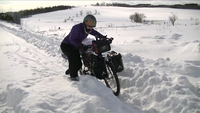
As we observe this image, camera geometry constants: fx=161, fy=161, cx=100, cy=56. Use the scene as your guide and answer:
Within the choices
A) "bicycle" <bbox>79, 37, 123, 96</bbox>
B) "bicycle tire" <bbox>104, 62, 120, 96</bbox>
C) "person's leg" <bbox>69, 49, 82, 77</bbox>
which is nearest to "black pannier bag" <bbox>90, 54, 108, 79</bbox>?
"bicycle" <bbox>79, 37, 123, 96</bbox>

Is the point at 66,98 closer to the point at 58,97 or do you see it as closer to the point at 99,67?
the point at 58,97

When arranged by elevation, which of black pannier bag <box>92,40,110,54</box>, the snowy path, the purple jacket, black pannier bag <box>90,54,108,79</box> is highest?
the purple jacket

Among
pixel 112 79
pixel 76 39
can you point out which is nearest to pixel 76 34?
pixel 76 39

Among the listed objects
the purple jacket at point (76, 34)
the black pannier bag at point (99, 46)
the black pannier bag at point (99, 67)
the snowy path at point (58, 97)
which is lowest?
the snowy path at point (58, 97)

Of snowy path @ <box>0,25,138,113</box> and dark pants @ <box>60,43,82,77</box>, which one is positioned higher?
dark pants @ <box>60,43,82,77</box>

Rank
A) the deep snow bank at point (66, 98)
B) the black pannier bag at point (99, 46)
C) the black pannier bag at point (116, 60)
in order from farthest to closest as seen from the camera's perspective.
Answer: the black pannier bag at point (116, 60), the black pannier bag at point (99, 46), the deep snow bank at point (66, 98)

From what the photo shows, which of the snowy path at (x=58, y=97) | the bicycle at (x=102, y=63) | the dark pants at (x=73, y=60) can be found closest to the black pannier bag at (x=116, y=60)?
the bicycle at (x=102, y=63)

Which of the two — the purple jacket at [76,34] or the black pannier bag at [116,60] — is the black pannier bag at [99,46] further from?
the purple jacket at [76,34]

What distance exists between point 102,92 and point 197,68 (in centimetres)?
296

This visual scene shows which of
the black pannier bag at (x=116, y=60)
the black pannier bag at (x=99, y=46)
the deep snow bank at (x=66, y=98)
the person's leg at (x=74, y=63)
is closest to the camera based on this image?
the deep snow bank at (x=66, y=98)

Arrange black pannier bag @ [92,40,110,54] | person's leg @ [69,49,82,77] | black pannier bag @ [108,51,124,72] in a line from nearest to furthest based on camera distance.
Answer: black pannier bag @ [92,40,110,54] → black pannier bag @ [108,51,124,72] → person's leg @ [69,49,82,77]

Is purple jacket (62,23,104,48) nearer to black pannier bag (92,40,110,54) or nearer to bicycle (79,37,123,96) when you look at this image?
bicycle (79,37,123,96)

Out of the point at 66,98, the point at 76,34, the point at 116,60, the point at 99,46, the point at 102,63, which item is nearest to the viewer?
the point at 66,98

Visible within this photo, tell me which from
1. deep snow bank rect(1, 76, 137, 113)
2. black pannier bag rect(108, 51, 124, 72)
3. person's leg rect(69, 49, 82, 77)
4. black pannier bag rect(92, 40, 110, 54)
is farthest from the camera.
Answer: person's leg rect(69, 49, 82, 77)
